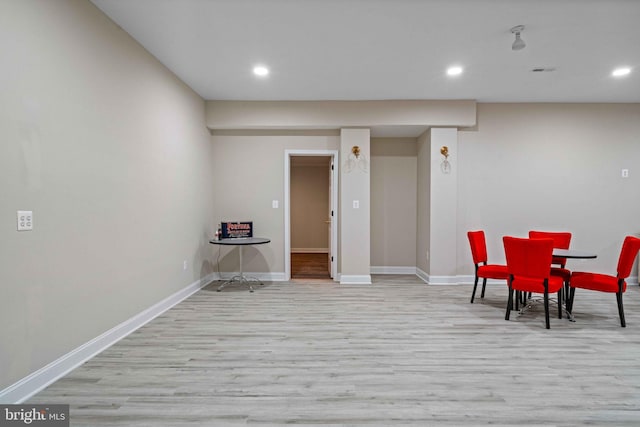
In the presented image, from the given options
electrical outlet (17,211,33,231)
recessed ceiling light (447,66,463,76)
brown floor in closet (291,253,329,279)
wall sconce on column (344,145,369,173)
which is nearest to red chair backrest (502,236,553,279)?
recessed ceiling light (447,66,463,76)

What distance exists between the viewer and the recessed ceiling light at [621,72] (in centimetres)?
382

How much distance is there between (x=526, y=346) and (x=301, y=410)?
2.08 metres

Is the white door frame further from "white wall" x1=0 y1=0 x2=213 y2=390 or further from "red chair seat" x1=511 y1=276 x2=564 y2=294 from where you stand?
"red chair seat" x1=511 y1=276 x2=564 y2=294

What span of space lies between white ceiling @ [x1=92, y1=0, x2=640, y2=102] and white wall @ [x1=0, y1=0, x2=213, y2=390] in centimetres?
43

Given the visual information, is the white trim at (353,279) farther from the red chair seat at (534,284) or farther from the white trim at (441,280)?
the red chair seat at (534,284)

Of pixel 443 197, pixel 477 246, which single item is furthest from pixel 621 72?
pixel 477 246

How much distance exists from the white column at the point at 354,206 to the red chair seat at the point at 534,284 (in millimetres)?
2217

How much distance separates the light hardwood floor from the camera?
1.88 meters

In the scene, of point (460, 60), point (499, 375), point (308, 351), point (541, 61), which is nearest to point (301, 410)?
point (308, 351)

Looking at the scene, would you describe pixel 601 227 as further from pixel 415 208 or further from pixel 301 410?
pixel 301 410

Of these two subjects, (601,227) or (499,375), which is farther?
(601,227)

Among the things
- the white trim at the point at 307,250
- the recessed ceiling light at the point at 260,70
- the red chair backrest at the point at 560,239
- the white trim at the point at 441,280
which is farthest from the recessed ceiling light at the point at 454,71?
the white trim at the point at 307,250

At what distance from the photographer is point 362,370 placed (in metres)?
2.37

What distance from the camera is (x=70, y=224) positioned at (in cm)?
236
